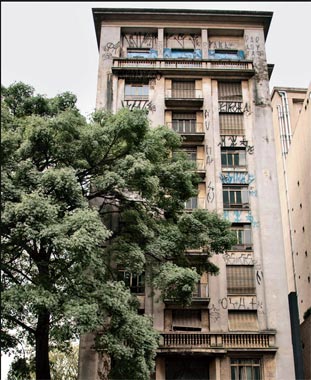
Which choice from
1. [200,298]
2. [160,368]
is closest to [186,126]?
[200,298]

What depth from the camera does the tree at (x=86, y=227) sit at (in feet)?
52.7

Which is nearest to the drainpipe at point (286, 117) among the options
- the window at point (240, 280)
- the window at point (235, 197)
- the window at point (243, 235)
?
the window at point (235, 197)

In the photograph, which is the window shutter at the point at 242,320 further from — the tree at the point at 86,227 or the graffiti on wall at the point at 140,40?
the graffiti on wall at the point at 140,40

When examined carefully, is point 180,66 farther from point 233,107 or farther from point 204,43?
point 233,107

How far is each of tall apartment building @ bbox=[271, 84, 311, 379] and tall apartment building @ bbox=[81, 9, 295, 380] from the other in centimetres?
356

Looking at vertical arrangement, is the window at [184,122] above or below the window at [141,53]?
below

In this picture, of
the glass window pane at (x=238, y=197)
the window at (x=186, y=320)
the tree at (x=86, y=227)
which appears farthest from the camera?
the glass window pane at (x=238, y=197)

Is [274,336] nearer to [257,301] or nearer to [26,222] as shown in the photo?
[257,301]

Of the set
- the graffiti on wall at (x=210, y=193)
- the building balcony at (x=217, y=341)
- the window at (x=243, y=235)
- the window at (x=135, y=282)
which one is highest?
the graffiti on wall at (x=210, y=193)

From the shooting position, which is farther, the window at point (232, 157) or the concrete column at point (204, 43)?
the concrete column at point (204, 43)

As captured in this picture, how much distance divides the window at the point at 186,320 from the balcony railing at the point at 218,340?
0.82m

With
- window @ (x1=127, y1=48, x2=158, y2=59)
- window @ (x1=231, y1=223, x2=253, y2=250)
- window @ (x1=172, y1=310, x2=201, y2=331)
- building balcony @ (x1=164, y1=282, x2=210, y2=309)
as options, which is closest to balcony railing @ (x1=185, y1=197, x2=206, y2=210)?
window @ (x1=231, y1=223, x2=253, y2=250)

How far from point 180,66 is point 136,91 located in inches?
124

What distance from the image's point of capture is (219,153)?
27.8m
